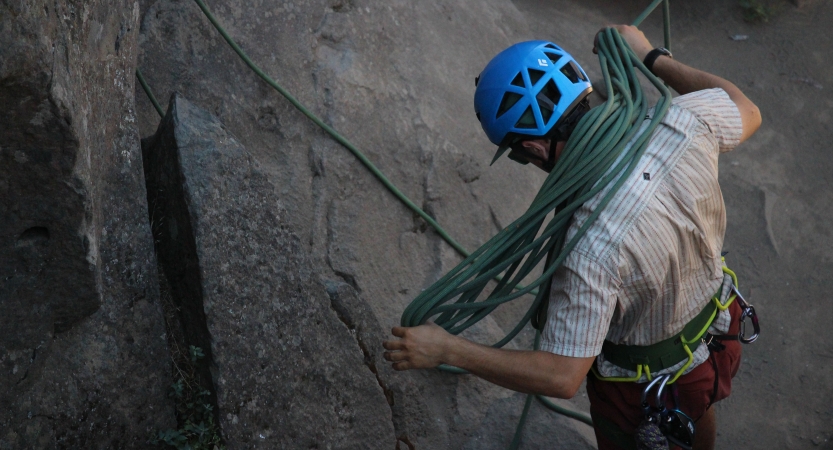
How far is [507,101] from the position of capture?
7.03 ft

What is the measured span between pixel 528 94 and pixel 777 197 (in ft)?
11.7

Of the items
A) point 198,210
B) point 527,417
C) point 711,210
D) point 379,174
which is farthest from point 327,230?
point 711,210

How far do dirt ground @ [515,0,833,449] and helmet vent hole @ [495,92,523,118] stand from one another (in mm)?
2442

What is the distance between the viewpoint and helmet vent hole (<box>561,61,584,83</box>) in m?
2.18

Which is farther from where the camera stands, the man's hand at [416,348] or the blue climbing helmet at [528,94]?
the blue climbing helmet at [528,94]

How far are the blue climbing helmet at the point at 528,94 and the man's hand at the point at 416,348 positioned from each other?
66 centimetres

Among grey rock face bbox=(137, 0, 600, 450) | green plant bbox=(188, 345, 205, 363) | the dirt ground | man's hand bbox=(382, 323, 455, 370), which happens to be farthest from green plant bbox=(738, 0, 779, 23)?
green plant bbox=(188, 345, 205, 363)

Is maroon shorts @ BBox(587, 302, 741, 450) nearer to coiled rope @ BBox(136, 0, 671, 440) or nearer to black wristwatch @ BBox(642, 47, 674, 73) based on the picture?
coiled rope @ BBox(136, 0, 671, 440)

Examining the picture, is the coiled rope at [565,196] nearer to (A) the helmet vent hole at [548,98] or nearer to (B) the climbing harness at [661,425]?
(A) the helmet vent hole at [548,98]

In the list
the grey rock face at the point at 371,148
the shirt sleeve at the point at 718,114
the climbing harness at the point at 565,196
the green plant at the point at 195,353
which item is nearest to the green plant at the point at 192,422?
the green plant at the point at 195,353

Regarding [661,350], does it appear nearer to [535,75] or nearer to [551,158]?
[551,158]

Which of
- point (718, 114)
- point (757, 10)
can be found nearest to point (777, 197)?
point (757, 10)

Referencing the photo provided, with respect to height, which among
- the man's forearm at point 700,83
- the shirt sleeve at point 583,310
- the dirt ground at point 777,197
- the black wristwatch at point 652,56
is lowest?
the dirt ground at point 777,197

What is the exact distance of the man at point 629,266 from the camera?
6.15 feet
